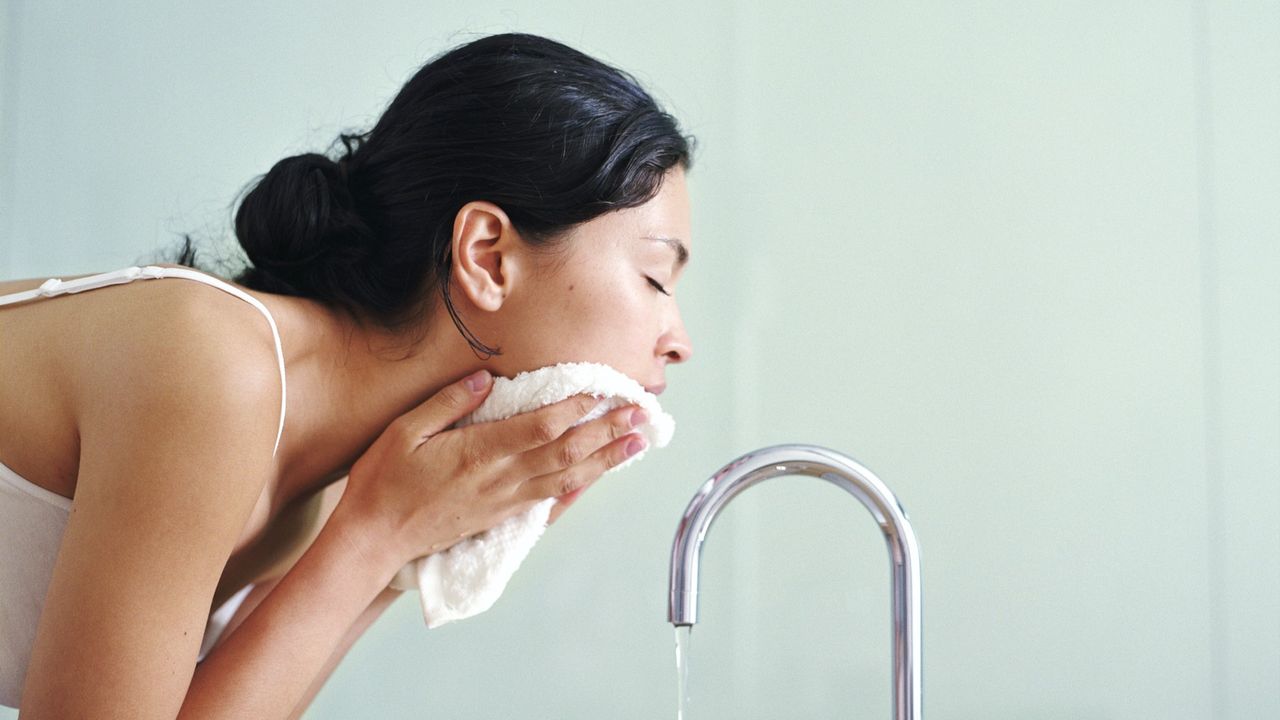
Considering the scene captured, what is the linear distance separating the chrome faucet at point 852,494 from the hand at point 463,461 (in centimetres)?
15

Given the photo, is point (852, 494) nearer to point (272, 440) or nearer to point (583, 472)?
point (583, 472)

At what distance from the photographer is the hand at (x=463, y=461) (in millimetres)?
852

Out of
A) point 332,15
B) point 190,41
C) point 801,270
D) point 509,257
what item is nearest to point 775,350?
point 801,270

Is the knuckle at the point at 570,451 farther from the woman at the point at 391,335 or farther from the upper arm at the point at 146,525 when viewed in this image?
the upper arm at the point at 146,525

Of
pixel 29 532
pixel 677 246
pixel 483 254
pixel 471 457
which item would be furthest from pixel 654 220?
pixel 29 532

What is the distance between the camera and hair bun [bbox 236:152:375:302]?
0.90 metres

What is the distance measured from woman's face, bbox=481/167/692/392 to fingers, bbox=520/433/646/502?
6 centimetres

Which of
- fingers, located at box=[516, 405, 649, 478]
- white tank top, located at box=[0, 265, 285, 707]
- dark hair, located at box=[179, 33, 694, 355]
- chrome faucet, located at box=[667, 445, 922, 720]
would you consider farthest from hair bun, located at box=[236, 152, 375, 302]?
chrome faucet, located at box=[667, 445, 922, 720]

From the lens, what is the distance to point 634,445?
0.87m

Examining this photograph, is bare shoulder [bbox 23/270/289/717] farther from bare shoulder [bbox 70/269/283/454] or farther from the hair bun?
the hair bun

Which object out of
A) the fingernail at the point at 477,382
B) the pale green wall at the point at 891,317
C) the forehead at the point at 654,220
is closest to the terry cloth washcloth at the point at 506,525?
the fingernail at the point at 477,382

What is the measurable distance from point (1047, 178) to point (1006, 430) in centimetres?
35

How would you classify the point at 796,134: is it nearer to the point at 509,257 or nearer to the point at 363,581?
the point at 509,257

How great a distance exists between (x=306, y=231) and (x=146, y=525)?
1.04 feet
